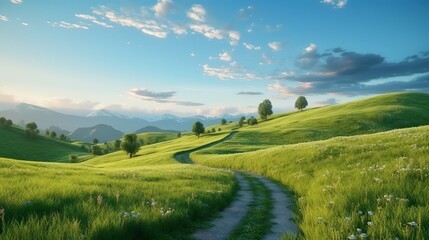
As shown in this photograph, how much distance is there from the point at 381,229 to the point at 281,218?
5504mm

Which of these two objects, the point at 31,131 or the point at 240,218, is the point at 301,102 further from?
the point at 240,218

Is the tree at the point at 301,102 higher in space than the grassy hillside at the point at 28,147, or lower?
higher

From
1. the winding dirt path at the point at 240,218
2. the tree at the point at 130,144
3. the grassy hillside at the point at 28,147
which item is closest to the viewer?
the winding dirt path at the point at 240,218

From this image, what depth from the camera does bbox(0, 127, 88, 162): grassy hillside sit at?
453 ft

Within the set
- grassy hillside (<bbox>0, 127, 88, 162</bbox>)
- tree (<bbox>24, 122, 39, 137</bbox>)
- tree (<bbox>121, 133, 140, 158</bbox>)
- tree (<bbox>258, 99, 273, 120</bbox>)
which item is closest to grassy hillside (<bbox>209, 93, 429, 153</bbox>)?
tree (<bbox>121, 133, 140, 158</bbox>)

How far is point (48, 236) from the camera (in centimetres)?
634

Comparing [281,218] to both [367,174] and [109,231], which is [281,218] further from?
[109,231]

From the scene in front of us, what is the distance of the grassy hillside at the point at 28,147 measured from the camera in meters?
138

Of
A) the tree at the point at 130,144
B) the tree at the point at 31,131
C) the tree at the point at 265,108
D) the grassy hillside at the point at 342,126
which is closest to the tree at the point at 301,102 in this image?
the tree at the point at 265,108

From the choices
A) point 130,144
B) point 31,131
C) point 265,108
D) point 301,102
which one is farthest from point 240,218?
point 31,131

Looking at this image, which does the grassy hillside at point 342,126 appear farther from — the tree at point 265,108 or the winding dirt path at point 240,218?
the winding dirt path at point 240,218

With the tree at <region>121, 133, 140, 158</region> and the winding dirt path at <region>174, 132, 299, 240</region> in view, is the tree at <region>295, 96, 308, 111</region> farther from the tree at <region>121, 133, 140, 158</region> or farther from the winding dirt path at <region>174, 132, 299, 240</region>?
the winding dirt path at <region>174, 132, 299, 240</region>

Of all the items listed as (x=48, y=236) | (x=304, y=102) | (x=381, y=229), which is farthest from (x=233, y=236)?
(x=304, y=102)

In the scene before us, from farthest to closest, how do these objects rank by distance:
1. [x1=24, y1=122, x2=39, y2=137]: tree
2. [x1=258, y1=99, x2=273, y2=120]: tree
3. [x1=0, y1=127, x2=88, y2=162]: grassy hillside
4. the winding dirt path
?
1. [x1=24, y1=122, x2=39, y2=137]: tree
2. [x1=258, y1=99, x2=273, y2=120]: tree
3. [x1=0, y1=127, x2=88, y2=162]: grassy hillside
4. the winding dirt path
